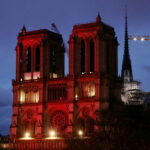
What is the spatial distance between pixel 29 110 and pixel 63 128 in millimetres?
10262

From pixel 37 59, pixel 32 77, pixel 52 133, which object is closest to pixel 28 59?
pixel 37 59

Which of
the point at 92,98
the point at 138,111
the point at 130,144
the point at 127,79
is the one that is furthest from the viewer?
the point at 127,79

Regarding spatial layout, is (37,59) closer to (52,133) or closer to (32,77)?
(32,77)

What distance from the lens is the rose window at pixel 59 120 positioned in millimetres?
142125

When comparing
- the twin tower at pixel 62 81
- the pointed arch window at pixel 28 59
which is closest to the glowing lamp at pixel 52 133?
the twin tower at pixel 62 81

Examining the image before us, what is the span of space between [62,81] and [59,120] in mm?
9903

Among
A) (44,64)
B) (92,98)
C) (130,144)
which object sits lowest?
(130,144)

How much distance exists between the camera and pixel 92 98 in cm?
13588

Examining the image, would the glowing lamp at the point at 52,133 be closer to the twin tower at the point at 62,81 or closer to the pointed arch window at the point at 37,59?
the twin tower at the point at 62,81

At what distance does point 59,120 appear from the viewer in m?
143

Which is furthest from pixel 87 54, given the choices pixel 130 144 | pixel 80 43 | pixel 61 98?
pixel 130 144

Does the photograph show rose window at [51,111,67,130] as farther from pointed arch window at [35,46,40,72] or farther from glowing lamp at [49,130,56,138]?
pointed arch window at [35,46,40,72]

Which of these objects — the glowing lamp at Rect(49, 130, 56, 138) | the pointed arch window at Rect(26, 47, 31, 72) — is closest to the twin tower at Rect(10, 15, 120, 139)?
the pointed arch window at Rect(26, 47, 31, 72)

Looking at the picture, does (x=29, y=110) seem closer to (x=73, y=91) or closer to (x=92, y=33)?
(x=73, y=91)
